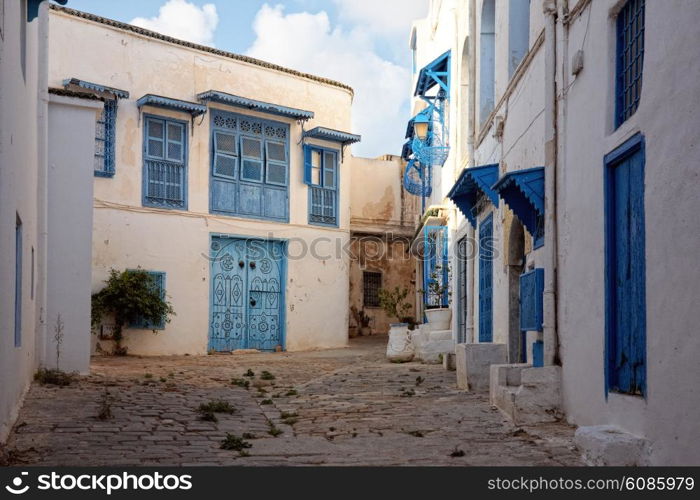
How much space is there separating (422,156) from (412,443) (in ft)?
40.6

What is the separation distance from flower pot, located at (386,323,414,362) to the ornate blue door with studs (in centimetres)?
498

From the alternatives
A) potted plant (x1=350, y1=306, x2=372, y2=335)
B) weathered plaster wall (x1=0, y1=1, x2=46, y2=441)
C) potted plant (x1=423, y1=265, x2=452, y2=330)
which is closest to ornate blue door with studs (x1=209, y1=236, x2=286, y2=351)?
potted plant (x1=423, y1=265, x2=452, y2=330)

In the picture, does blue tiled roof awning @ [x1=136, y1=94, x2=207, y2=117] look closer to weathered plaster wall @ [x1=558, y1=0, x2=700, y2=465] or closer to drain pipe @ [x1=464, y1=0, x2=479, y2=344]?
drain pipe @ [x1=464, y1=0, x2=479, y2=344]

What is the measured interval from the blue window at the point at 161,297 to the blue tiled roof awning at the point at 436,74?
289 inches

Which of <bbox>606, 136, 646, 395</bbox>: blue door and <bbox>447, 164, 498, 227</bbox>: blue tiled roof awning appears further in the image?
<bbox>447, 164, 498, 227</bbox>: blue tiled roof awning

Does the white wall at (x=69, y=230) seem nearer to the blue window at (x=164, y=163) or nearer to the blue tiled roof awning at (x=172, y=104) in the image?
the blue tiled roof awning at (x=172, y=104)

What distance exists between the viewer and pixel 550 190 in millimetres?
7703

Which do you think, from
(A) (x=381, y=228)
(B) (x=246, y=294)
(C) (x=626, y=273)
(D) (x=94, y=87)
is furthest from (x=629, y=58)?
(A) (x=381, y=228)

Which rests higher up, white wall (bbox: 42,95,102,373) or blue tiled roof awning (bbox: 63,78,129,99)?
blue tiled roof awning (bbox: 63,78,129,99)

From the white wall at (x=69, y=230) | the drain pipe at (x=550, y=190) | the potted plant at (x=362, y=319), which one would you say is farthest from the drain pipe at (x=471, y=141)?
the potted plant at (x=362, y=319)

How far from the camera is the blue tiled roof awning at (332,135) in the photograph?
2033 cm

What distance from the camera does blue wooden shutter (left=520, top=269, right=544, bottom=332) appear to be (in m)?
8.09
